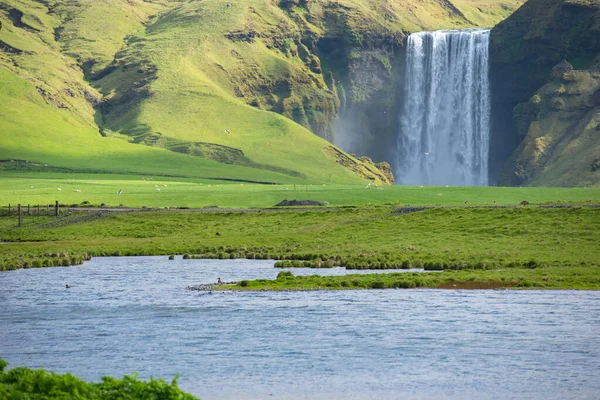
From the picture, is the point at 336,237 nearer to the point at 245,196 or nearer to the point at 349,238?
the point at 349,238

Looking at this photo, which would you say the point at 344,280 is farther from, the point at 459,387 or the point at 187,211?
the point at 187,211

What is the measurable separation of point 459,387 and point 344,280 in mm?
27568

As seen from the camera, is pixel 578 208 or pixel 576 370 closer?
pixel 576 370

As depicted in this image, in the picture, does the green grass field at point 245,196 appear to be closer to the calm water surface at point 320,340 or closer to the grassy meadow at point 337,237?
the grassy meadow at point 337,237

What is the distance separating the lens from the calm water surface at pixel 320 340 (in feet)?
136

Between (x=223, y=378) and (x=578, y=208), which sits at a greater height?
(x=578, y=208)

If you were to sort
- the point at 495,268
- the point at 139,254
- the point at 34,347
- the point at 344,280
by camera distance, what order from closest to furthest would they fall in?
1. the point at 34,347
2. the point at 344,280
3. the point at 495,268
4. the point at 139,254

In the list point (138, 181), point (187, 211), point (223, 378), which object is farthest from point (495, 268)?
point (138, 181)

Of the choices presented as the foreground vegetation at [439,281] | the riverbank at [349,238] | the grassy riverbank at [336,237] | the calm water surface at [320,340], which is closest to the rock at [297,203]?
the grassy riverbank at [336,237]

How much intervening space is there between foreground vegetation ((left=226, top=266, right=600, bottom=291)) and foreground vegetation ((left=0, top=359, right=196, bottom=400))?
119ft

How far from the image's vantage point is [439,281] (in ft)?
220

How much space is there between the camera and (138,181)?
19862cm

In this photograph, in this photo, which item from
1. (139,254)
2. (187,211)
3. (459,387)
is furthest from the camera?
(187,211)

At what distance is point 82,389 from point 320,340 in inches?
843
